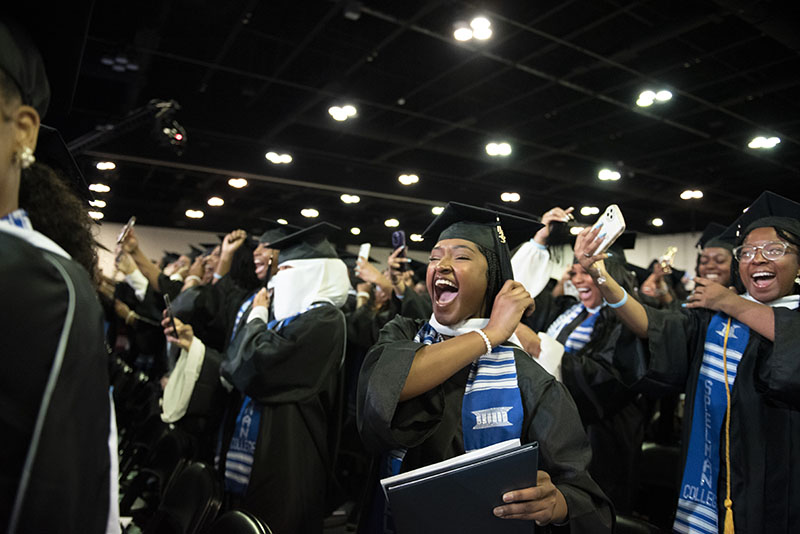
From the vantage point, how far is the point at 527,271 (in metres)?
3.79

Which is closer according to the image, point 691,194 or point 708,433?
point 708,433

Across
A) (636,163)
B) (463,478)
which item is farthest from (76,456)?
(636,163)

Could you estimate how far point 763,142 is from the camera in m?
9.00

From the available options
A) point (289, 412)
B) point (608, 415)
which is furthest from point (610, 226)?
point (289, 412)

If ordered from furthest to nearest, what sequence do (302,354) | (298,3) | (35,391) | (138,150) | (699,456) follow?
1. (138,150)
2. (298,3)
3. (302,354)
4. (699,456)
5. (35,391)

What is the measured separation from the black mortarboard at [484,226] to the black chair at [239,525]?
117 centimetres

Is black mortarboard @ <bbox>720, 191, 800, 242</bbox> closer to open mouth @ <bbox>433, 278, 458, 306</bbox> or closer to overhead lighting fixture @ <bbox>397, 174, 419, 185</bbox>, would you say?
open mouth @ <bbox>433, 278, 458, 306</bbox>

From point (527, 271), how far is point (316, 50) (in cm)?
441

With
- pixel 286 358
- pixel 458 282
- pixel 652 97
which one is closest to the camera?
pixel 458 282

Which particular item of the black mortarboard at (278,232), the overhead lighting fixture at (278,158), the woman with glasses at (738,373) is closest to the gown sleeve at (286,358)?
the black mortarboard at (278,232)

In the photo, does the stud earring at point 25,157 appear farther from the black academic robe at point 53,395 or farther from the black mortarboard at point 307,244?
the black mortarboard at point 307,244

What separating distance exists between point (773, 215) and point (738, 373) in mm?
850

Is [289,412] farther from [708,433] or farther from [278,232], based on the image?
[708,433]

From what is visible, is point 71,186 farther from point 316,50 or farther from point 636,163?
point 636,163
